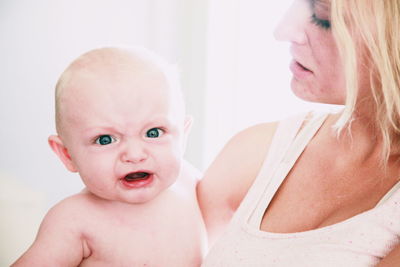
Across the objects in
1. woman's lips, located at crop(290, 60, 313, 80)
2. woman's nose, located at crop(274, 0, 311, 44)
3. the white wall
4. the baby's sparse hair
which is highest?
woman's nose, located at crop(274, 0, 311, 44)

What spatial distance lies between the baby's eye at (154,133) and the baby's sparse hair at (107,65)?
8 cm

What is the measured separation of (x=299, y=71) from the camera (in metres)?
1.07

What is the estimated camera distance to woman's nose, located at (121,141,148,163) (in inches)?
40.2

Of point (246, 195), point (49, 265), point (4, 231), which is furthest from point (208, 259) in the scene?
point (4, 231)

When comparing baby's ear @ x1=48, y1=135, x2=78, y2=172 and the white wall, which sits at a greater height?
baby's ear @ x1=48, y1=135, x2=78, y2=172

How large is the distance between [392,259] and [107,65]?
0.58m

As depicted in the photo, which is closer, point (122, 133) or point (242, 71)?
point (122, 133)

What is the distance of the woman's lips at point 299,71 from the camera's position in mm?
1059

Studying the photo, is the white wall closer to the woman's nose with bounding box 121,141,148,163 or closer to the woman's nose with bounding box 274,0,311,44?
the woman's nose with bounding box 274,0,311,44

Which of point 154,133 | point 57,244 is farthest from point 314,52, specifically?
point 57,244

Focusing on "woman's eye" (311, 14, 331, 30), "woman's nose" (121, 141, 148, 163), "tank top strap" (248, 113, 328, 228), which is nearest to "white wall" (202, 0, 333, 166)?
"tank top strap" (248, 113, 328, 228)

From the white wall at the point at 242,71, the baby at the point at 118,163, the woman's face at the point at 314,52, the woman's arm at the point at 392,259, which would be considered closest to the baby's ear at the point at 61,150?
the baby at the point at 118,163

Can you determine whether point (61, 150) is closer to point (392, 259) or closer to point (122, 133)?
point (122, 133)

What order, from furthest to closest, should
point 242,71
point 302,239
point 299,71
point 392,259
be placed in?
point 242,71, point 299,71, point 302,239, point 392,259
